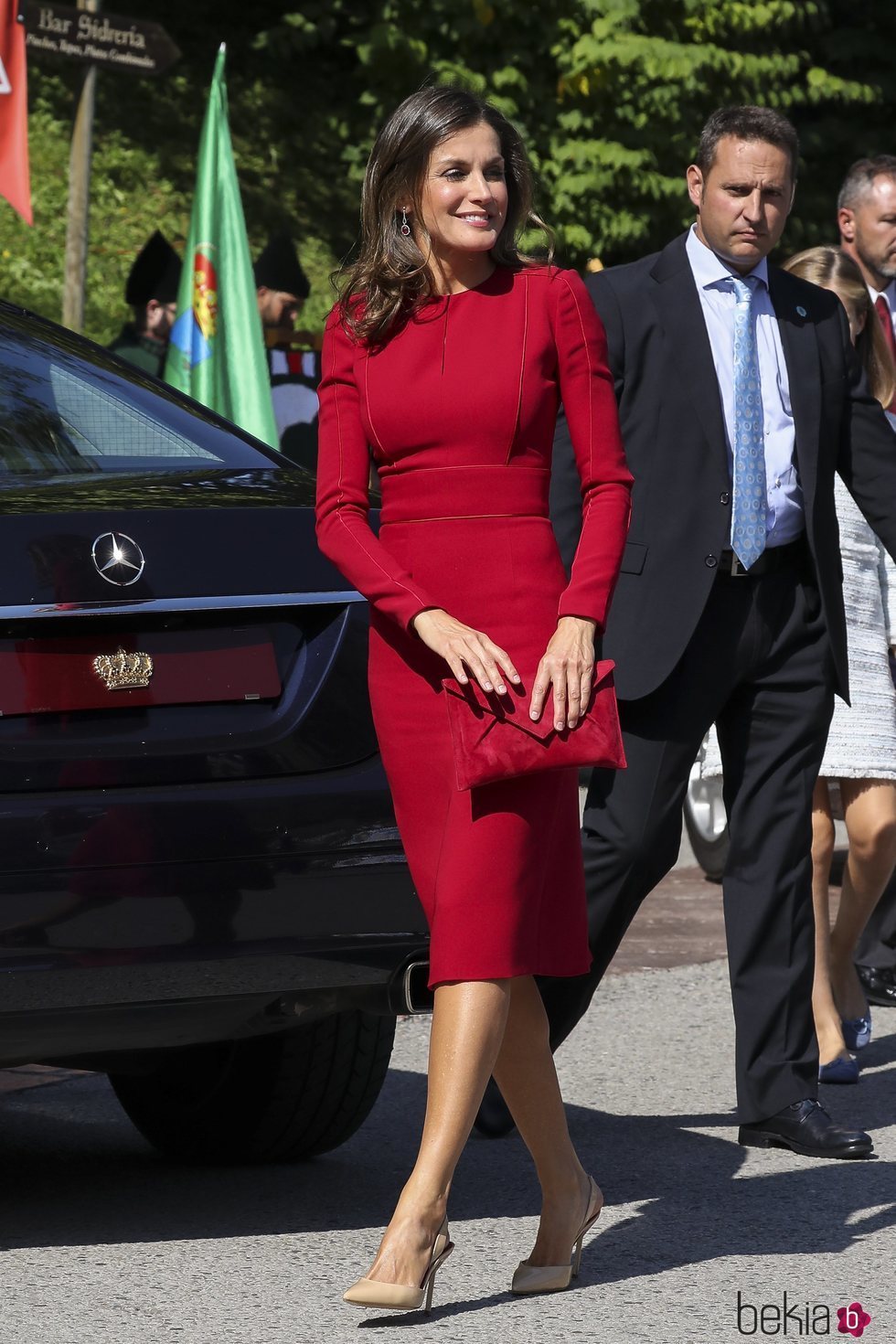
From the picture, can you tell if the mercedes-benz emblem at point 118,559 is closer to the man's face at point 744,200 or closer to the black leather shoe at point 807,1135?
the man's face at point 744,200

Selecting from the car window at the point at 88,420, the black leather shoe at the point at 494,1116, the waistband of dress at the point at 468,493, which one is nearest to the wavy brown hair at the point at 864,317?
the car window at the point at 88,420

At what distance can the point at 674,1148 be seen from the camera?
473 cm

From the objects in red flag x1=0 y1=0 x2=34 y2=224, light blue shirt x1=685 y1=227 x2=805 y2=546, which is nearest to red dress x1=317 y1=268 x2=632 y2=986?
light blue shirt x1=685 y1=227 x2=805 y2=546

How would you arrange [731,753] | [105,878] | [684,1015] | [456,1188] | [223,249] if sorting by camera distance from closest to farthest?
[105,878] → [456,1188] → [731,753] → [684,1015] → [223,249]

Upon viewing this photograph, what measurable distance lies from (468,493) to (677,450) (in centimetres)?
107

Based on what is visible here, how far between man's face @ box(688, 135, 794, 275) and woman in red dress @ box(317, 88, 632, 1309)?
3.34ft

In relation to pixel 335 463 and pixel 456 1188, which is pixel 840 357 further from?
pixel 456 1188

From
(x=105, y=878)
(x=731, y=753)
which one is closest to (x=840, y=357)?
(x=731, y=753)

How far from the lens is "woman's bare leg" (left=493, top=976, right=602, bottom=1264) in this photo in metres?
3.65

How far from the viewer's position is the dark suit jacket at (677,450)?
451 cm

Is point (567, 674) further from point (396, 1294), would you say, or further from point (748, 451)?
point (748, 451)

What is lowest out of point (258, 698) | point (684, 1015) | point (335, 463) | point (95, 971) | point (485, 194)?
point (684, 1015)

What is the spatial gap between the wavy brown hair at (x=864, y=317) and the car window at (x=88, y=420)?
1885 millimetres

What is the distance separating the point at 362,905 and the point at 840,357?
1.66 metres
